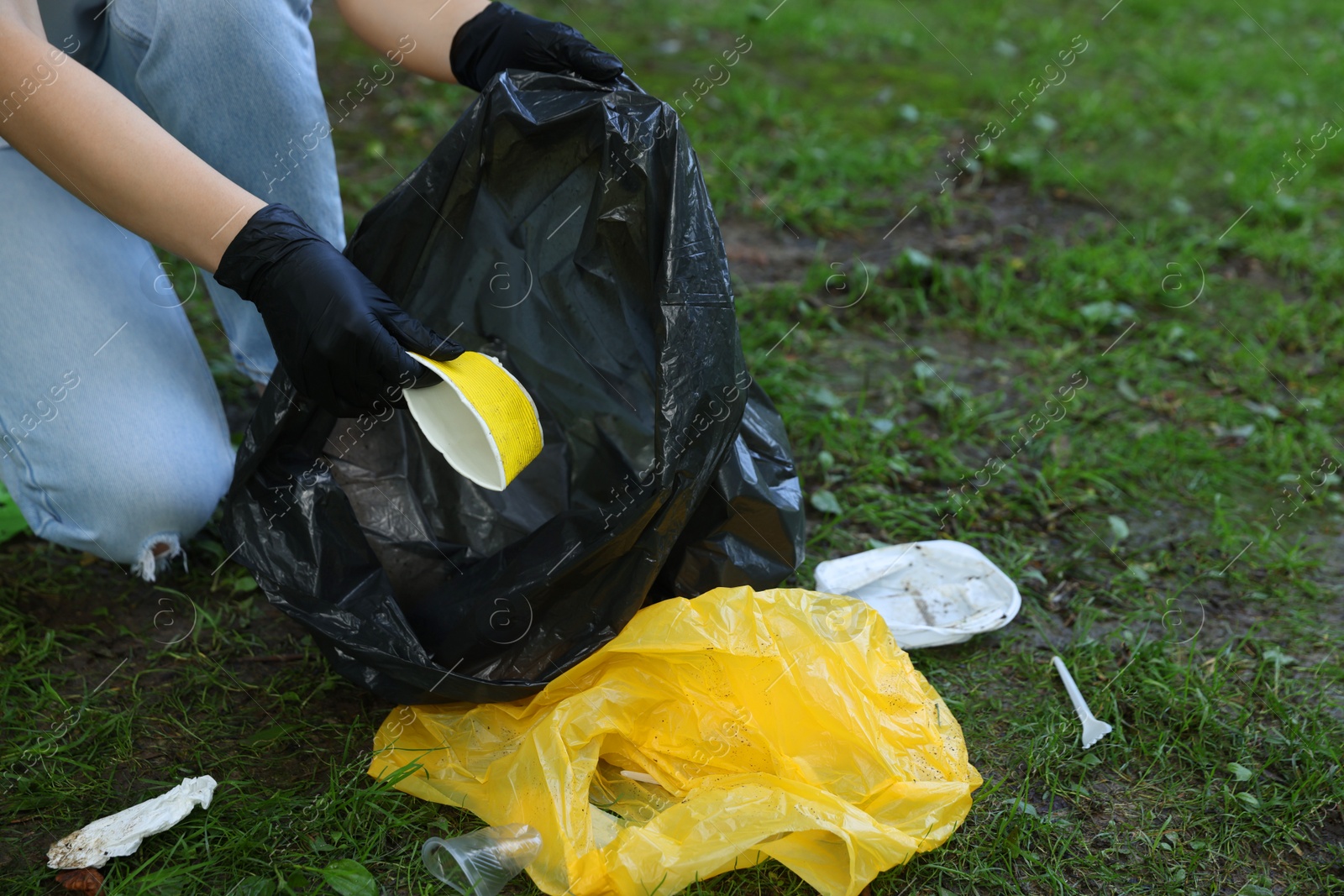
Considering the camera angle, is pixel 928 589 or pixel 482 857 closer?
pixel 482 857

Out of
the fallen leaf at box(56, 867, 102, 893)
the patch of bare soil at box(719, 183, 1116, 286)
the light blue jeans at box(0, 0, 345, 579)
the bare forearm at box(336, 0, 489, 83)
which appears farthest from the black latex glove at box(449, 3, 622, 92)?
the fallen leaf at box(56, 867, 102, 893)

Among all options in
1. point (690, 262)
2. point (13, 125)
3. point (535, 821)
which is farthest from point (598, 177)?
point (535, 821)

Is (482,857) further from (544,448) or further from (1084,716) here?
(1084,716)

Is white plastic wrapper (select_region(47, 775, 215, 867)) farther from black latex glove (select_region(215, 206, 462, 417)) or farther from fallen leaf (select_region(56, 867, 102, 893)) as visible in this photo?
black latex glove (select_region(215, 206, 462, 417))

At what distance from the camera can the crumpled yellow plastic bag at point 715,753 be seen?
3.71 ft

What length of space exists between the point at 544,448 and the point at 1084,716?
0.90 metres

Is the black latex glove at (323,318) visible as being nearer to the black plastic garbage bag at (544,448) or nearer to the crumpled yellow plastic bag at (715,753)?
the black plastic garbage bag at (544,448)

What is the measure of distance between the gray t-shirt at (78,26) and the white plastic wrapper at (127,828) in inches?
44.7

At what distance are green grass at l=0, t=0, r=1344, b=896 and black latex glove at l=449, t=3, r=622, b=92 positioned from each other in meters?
0.86

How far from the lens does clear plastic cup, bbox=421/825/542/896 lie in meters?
1.16

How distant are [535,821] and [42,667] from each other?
85 cm

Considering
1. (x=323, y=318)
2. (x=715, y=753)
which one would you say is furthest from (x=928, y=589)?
(x=323, y=318)

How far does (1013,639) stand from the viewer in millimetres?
1606

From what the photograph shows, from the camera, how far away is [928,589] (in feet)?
5.42
